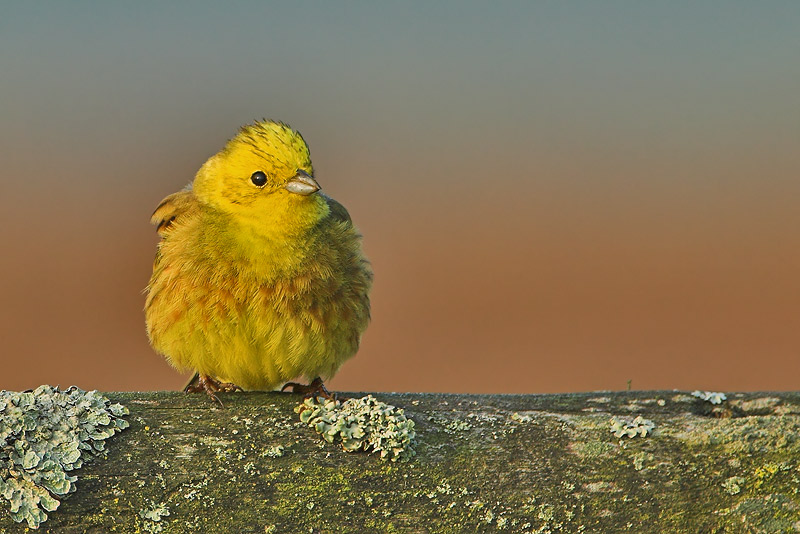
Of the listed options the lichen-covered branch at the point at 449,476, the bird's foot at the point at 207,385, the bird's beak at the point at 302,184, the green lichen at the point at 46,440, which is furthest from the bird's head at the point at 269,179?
the green lichen at the point at 46,440

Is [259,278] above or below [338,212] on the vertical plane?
below

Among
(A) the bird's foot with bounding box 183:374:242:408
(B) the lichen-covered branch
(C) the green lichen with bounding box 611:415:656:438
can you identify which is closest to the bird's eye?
(A) the bird's foot with bounding box 183:374:242:408

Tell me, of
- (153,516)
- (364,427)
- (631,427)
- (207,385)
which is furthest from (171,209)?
(631,427)

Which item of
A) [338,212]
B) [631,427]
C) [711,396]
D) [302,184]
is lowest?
[631,427]

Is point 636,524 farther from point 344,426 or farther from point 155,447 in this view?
point 155,447

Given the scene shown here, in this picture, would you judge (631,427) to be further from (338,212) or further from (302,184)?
(338,212)

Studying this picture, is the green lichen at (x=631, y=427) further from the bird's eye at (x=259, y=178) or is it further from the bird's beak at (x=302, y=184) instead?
the bird's eye at (x=259, y=178)

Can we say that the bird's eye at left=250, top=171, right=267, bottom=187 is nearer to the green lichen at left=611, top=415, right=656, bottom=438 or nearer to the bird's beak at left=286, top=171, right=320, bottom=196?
the bird's beak at left=286, top=171, right=320, bottom=196
